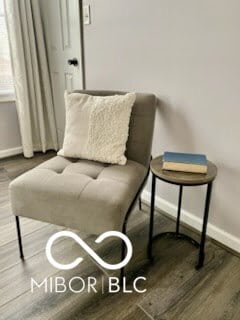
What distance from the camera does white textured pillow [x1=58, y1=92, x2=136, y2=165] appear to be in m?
1.46

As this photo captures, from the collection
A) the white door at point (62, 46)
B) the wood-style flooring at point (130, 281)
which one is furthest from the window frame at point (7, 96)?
the wood-style flooring at point (130, 281)

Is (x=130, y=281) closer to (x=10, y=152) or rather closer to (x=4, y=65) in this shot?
(x=10, y=152)

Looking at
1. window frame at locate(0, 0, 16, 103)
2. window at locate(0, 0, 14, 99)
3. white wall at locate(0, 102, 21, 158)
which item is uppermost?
window at locate(0, 0, 14, 99)

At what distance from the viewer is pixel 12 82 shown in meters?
2.60

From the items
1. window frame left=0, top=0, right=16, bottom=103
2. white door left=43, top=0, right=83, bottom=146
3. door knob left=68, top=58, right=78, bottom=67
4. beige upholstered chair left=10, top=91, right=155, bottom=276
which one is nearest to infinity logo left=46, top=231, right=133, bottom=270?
beige upholstered chair left=10, top=91, right=155, bottom=276

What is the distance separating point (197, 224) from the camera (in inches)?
64.9

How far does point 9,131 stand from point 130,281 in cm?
201

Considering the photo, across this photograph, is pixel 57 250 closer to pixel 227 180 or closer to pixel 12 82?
pixel 227 180

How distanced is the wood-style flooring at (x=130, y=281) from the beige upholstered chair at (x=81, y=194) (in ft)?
0.54

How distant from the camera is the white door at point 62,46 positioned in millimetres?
2170

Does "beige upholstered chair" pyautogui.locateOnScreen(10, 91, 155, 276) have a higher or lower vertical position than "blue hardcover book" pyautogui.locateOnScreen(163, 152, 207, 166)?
lower

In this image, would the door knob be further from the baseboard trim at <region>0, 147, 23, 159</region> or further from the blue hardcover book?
the blue hardcover book

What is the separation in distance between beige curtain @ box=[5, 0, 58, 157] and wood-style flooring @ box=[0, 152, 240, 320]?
47.6 inches

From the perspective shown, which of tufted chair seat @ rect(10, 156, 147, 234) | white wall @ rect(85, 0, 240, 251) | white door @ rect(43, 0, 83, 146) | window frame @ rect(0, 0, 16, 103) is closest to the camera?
tufted chair seat @ rect(10, 156, 147, 234)
